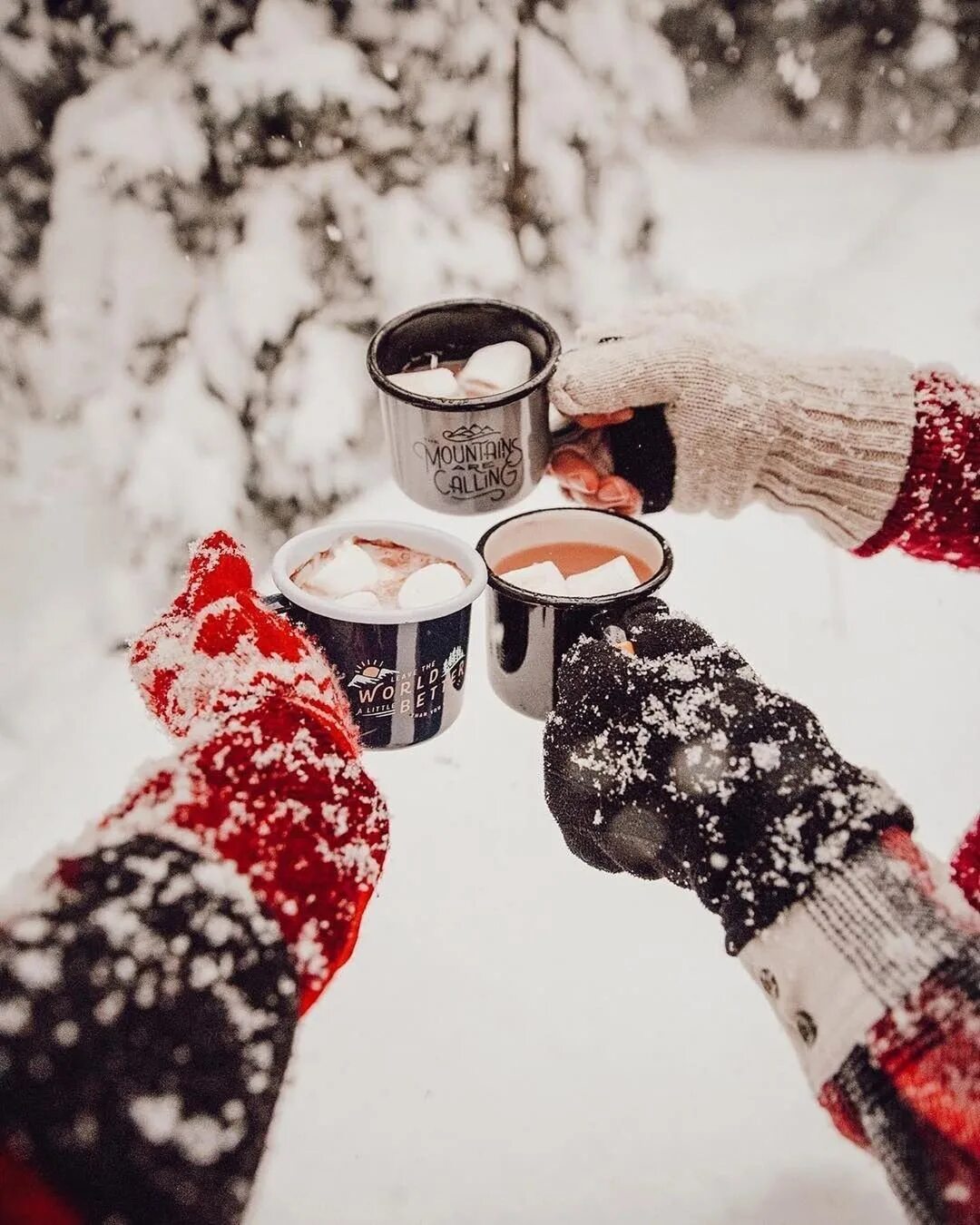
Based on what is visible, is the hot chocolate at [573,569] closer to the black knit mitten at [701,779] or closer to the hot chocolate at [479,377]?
the black knit mitten at [701,779]

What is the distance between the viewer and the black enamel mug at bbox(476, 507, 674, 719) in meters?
1.02

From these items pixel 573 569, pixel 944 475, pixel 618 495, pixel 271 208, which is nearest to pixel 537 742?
pixel 573 569

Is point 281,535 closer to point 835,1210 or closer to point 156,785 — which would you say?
point 156,785

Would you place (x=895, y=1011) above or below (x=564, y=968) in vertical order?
above

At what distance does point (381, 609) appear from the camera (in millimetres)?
935

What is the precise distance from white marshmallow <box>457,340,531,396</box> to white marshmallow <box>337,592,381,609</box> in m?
0.29

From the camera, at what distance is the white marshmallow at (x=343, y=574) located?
39.1 inches

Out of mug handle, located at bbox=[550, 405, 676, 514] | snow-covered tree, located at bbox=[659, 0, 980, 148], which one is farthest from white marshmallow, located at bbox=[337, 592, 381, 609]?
snow-covered tree, located at bbox=[659, 0, 980, 148]

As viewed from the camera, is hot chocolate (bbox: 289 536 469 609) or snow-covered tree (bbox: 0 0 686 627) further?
snow-covered tree (bbox: 0 0 686 627)

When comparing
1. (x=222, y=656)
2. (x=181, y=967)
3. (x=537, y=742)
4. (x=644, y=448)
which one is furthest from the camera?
(x=537, y=742)

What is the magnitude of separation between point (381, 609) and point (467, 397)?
28 centimetres

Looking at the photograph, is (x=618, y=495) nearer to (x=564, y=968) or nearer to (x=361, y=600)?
(x=361, y=600)

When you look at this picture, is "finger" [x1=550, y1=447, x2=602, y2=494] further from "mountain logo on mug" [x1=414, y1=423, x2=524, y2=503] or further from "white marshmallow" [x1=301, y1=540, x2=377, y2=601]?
"white marshmallow" [x1=301, y1=540, x2=377, y2=601]

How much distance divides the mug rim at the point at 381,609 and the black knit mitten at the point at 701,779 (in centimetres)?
15
